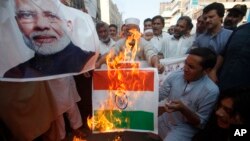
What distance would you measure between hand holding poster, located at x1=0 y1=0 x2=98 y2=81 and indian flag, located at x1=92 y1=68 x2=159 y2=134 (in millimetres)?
1119

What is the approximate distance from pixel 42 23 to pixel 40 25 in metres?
0.02

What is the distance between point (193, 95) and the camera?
3.08 meters

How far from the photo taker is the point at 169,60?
4.17 metres

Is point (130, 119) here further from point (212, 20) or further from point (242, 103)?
point (212, 20)

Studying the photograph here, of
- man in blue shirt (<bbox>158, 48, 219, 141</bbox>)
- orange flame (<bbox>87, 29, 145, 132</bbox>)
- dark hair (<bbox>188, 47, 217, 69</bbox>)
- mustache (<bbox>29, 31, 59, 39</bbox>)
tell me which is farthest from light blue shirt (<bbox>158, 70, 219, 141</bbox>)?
mustache (<bbox>29, 31, 59, 39</bbox>)

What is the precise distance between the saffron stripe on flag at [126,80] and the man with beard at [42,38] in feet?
3.83

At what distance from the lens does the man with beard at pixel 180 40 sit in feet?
16.2

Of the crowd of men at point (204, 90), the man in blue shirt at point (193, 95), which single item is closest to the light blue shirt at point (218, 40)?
the crowd of men at point (204, 90)

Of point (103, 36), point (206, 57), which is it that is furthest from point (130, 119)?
point (103, 36)

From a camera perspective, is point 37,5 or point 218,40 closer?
point 37,5

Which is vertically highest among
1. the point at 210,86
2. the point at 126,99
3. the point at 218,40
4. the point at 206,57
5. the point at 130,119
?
the point at 218,40

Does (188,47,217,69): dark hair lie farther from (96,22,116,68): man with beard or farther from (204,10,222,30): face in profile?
(96,22,116,68): man with beard

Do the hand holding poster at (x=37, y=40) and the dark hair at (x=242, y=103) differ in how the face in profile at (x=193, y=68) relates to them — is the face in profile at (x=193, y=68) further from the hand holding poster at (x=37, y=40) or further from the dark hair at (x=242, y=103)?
the hand holding poster at (x=37, y=40)

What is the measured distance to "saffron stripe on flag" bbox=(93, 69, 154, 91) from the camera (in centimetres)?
326
